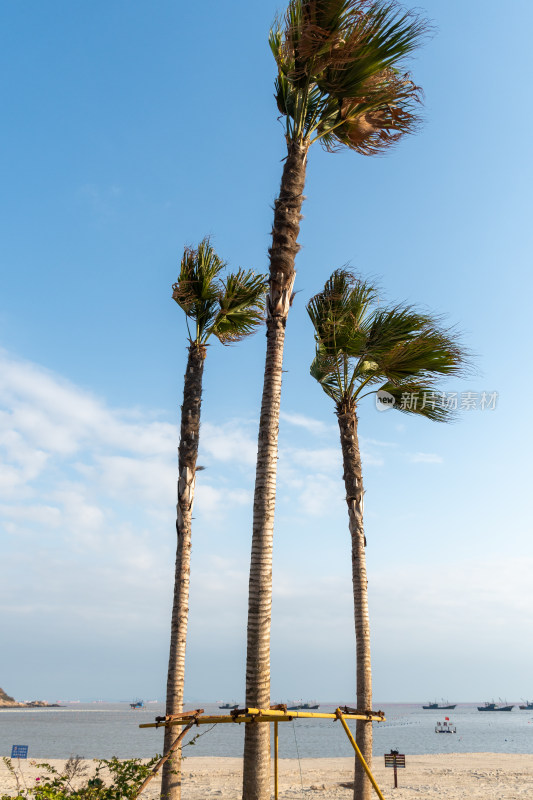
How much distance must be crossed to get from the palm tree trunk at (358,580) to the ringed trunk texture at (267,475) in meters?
3.81

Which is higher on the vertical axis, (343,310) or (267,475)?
(343,310)

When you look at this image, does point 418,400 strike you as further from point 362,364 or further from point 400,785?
point 400,785

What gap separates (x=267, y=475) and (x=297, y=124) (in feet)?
16.5

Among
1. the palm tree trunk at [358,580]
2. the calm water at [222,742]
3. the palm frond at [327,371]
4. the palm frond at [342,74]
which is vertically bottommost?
the calm water at [222,742]

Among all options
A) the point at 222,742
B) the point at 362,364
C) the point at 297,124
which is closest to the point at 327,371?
the point at 362,364

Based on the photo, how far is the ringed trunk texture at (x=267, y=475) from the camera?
264 inches

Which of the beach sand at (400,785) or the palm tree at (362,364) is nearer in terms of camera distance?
the palm tree at (362,364)

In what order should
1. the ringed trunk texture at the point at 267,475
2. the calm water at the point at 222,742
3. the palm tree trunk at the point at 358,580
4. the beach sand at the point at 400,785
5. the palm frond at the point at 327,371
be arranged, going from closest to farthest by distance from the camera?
the ringed trunk texture at the point at 267,475 < the palm tree trunk at the point at 358,580 < the palm frond at the point at 327,371 < the beach sand at the point at 400,785 < the calm water at the point at 222,742

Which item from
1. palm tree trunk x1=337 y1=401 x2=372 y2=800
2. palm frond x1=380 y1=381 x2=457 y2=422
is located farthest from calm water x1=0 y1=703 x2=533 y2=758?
palm frond x1=380 y1=381 x2=457 y2=422

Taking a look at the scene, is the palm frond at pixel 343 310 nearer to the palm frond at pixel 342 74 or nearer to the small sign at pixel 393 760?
the palm frond at pixel 342 74

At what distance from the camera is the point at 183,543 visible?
36.0 feet

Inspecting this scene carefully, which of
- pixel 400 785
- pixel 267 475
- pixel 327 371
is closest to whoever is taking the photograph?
pixel 267 475

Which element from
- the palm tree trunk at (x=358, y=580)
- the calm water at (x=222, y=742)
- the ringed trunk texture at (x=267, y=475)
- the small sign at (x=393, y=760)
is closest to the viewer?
the ringed trunk texture at (x=267, y=475)

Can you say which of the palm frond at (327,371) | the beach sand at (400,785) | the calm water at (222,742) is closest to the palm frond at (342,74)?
the palm frond at (327,371)
